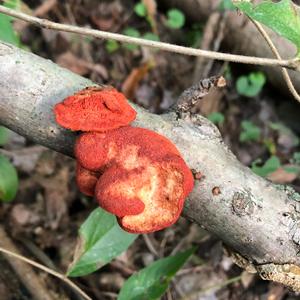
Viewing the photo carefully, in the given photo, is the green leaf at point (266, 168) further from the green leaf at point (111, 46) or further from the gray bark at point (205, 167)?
the green leaf at point (111, 46)

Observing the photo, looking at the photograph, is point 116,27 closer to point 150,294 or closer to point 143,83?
point 143,83

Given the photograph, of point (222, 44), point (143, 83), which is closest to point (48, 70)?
point (143, 83)

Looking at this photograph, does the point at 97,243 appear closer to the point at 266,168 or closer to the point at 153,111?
the point at 266,168

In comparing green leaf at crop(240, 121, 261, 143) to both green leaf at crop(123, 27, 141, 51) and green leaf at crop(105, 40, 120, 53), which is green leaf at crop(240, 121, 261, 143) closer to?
green leaf at crop(123, 27, 141, 51)

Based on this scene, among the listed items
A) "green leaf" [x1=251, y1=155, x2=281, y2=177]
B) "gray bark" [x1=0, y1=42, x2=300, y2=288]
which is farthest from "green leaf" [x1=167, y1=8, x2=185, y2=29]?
"gray bark" [x1=0, y1=42, x2=300, y2=288]

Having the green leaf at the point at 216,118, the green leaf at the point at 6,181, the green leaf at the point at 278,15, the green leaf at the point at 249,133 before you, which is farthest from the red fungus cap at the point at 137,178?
the green leaf at the point at 249,133

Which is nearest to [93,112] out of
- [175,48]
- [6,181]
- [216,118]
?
[175,48]
